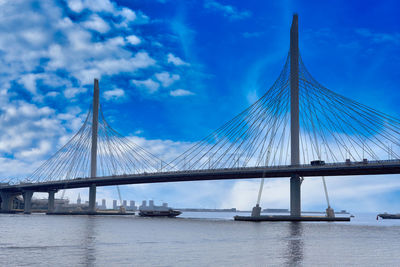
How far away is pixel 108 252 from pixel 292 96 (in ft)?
181

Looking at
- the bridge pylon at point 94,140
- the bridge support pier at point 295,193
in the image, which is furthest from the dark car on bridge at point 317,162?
the bridge pylon at point 94,140

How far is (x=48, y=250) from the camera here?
2992 centimetres

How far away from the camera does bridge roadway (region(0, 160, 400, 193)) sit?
7212 cm

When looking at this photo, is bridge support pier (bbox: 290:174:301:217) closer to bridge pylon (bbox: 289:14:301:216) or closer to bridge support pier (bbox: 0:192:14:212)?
bridge pylon (bbox: 289:14:301:216)

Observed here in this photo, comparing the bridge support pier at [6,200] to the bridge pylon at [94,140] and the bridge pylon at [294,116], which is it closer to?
the bridge pylon at [94,140]

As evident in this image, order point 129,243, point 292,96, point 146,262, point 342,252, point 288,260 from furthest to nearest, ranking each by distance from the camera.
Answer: point 292,96, point 129,243, point 342,252, point 288,260, point 146,262

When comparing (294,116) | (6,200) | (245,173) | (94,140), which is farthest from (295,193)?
(6,200)

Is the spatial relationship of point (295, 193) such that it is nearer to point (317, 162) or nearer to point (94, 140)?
point (317, 162)

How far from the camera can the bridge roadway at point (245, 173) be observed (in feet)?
237

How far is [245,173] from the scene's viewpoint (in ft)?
274

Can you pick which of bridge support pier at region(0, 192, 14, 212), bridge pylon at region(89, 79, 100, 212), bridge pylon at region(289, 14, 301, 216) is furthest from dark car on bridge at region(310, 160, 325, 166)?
bridge support pier at region(0, 192, 14, 212)

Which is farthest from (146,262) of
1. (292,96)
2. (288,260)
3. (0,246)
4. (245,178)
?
(245,178)

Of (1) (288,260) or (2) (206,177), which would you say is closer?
(1) (288,260)

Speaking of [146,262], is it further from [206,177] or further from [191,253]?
[206,177]
